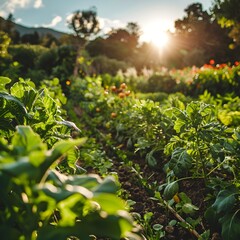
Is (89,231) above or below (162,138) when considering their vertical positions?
above

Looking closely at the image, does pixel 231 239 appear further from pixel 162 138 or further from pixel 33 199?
pixel 162 138

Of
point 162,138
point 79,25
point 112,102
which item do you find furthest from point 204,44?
point 162,138

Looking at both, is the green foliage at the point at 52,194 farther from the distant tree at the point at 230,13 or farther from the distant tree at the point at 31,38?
the distant tree at the point at 31,38

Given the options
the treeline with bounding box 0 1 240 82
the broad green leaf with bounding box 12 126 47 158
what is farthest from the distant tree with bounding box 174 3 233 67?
the broad green leaf with bounding box 12 126 47 158

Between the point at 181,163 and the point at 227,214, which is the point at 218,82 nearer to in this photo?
the point at 181,163

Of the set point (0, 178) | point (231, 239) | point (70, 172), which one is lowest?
point (231, 239)

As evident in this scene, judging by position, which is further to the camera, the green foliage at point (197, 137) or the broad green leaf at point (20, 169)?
the green foliage at point (197, 137)

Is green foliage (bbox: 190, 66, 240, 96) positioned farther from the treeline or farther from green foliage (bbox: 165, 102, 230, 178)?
the treeline

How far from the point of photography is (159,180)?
3104 mm

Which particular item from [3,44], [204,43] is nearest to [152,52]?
[204,43]

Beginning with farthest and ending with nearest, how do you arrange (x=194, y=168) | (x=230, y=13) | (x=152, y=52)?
(x=152, y=52)
(x=230, y=13)
(x=194, y=168)

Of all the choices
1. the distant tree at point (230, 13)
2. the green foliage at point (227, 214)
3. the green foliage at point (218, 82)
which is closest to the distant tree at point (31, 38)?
the distant tree at point (230, 13)

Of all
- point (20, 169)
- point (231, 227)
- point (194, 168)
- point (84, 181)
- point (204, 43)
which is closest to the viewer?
point (20, 169)

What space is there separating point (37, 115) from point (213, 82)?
7054mm
